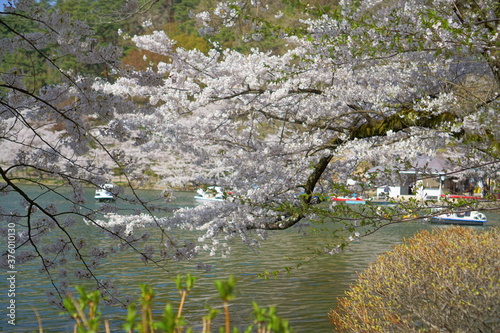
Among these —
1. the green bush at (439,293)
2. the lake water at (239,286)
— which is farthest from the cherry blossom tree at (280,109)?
the lake water at (239,286)

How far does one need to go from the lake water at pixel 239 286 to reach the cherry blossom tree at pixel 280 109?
1796mm

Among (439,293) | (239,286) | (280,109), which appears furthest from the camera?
(239,286)

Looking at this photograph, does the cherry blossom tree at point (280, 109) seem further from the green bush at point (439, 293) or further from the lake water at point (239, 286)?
the lake water at point (239, 286)

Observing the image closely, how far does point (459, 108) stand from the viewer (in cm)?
598

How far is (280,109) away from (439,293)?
14.0 feet

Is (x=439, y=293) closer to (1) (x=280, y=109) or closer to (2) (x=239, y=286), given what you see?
(1) (x=280, y=109)

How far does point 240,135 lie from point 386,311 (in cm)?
458

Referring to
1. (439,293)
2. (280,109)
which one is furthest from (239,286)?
(439,293)

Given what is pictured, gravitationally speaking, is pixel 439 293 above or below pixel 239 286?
above

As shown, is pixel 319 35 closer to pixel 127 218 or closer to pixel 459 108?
pixel 459 108

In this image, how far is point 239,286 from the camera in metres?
11.7

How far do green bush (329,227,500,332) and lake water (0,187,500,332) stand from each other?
2.59 meters

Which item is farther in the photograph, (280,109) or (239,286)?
(239,286)

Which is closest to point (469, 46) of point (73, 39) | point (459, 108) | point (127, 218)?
point (459, 108)
